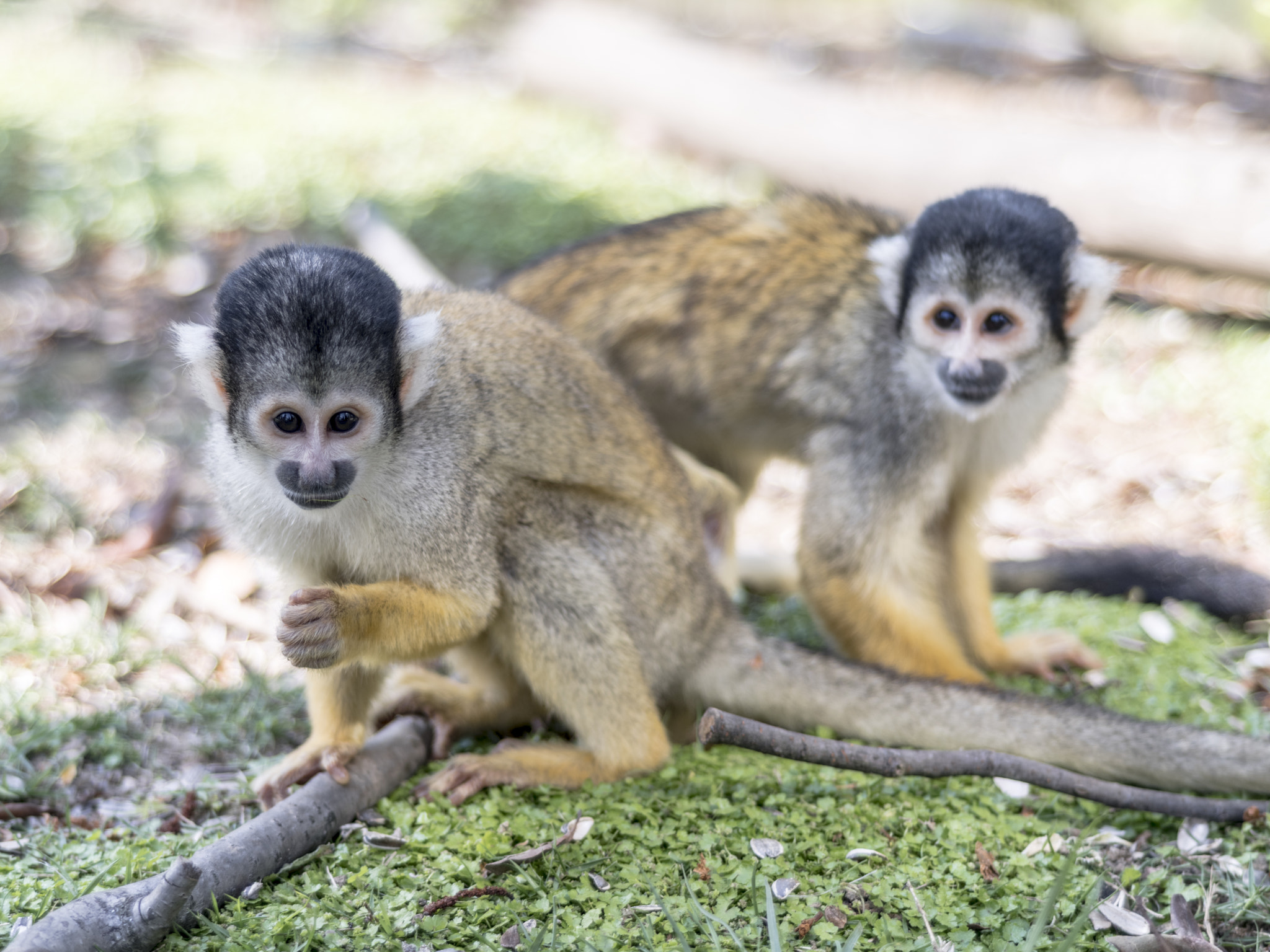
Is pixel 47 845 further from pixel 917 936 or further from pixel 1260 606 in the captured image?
pixel 1260 606

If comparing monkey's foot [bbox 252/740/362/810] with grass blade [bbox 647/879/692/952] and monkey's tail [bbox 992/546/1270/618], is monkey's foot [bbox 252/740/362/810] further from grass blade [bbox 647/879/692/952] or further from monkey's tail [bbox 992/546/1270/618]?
monkey's tail [bbox 992/546/1270/618]

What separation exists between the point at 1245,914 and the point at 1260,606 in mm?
1953

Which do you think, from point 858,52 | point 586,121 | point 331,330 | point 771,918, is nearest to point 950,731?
point 771,918

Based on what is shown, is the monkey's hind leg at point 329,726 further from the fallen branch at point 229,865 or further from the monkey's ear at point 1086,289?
the monkey's ear at point 1086,289

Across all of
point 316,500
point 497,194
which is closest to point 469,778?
point 316,500

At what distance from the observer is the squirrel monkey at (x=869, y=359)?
3609 millimetres

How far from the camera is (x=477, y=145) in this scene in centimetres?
982

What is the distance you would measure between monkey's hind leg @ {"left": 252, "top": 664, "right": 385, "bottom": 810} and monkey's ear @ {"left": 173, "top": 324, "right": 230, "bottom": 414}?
0.80 m

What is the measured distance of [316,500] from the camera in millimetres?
2658

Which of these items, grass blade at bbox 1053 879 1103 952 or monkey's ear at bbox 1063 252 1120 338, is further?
monkey's ear at bbox 1063 252 1120 338

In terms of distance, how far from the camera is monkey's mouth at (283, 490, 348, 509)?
2652 mm

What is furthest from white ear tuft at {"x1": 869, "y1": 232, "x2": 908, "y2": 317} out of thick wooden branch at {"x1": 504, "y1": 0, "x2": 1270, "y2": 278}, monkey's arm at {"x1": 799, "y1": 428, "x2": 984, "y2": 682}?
thick wooden branch at {"x1": 504, "y1": 0, "x2": 1270, "y2": 278}

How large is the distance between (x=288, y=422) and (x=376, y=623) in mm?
547

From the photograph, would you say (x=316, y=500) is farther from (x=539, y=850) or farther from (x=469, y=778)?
(x=539, y=850)
